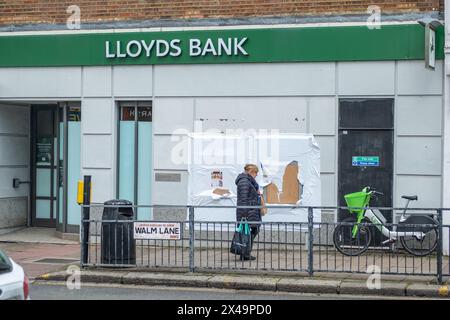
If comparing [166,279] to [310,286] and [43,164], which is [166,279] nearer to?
[310,286]

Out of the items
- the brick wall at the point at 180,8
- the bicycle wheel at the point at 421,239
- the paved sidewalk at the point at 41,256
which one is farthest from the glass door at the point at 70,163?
the bicycle wheel at the point at 421,239

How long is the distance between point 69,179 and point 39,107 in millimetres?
2215

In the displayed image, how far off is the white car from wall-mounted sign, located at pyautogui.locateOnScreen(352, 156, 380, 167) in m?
8.91

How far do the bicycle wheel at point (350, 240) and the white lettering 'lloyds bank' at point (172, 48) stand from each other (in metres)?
4.22

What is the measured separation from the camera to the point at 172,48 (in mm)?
14984

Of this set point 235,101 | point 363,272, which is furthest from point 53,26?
point 363,272

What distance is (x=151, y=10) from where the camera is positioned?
1508 centimetres

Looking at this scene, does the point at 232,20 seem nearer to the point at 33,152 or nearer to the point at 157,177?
the point at 157,177

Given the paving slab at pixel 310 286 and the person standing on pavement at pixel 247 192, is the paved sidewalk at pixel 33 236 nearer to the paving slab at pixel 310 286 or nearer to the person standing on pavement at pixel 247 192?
the person standing on pavement at pixel 247 192

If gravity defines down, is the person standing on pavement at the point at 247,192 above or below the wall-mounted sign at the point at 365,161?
below

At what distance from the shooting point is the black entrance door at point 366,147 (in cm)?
1393

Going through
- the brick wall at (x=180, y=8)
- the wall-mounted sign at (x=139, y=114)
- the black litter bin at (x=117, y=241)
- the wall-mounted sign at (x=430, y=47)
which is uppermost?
the brick wall at (x=180, y=8)

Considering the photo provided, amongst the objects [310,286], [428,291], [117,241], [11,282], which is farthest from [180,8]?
[11,282]

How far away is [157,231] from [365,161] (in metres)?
4.49
